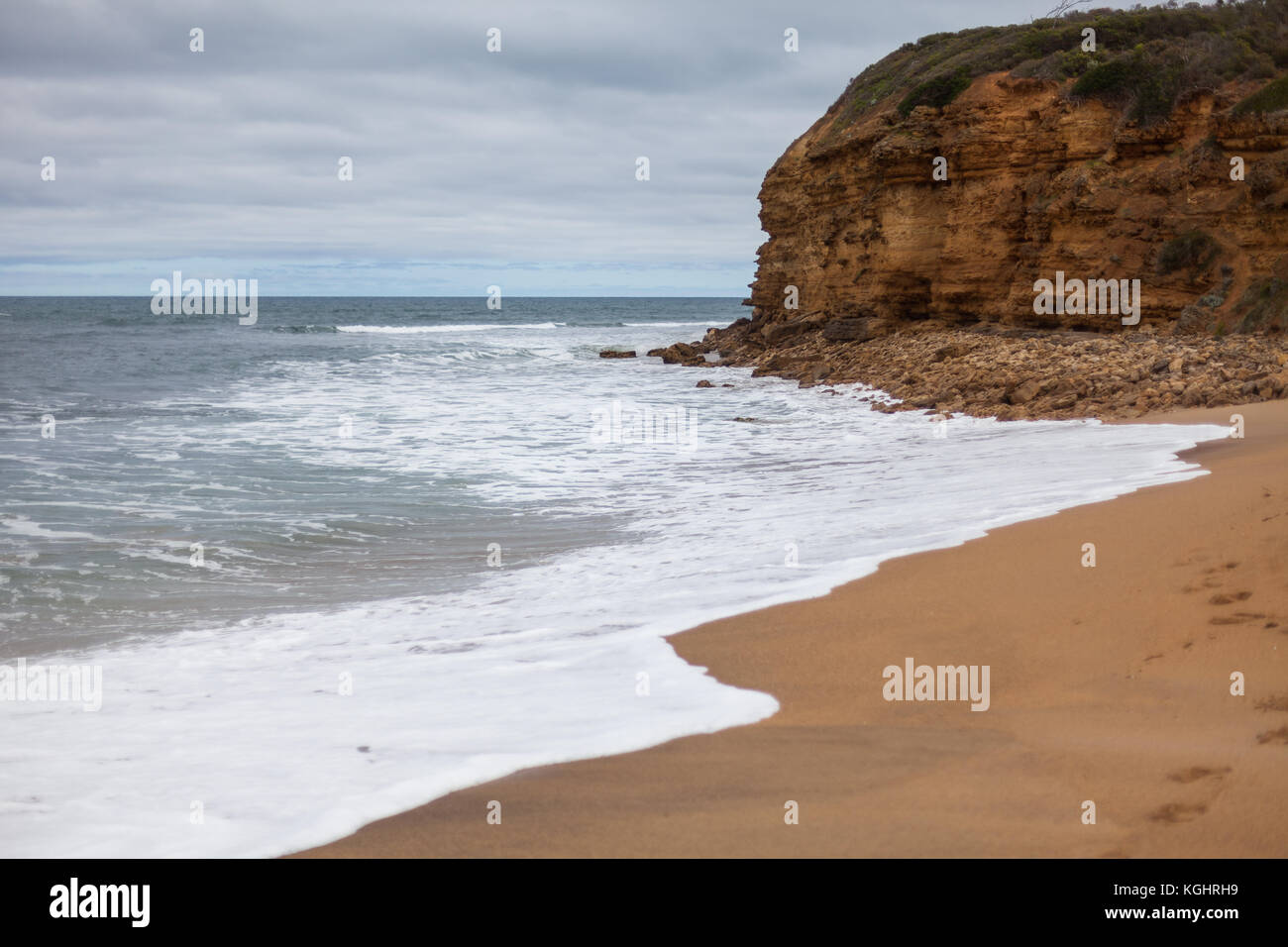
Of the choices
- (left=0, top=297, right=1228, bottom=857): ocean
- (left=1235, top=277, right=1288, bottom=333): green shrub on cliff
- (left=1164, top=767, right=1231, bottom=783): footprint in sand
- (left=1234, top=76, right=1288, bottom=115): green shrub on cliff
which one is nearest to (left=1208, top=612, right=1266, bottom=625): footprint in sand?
(left=0, top=297, right=1228, bottom=857): ocean

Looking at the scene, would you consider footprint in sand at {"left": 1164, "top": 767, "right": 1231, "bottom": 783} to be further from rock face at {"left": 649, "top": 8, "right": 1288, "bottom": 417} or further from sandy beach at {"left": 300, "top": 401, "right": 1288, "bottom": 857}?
rock face at {"left": 649, "top": 8, "right": 1288, "bottom": 417}

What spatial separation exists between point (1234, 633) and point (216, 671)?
484 centimetres

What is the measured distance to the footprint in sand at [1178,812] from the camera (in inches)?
121

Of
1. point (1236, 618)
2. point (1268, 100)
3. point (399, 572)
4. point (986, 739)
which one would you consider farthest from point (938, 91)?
point (986, 739)

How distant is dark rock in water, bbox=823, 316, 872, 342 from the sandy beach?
63.7 ft

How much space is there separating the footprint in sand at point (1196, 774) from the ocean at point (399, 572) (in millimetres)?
1393

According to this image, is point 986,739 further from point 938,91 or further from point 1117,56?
point 938,91

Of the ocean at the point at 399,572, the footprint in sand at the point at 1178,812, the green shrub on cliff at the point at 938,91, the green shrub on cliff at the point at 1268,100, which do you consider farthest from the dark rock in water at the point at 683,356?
the footprint in sand at the point at 1178,812

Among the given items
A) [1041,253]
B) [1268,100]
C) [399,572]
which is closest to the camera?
[399,572]

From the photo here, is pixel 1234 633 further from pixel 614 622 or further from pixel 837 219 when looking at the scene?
pixel 837 219

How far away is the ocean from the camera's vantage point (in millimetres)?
3992

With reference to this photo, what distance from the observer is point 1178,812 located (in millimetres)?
3107

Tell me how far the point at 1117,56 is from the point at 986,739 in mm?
21834

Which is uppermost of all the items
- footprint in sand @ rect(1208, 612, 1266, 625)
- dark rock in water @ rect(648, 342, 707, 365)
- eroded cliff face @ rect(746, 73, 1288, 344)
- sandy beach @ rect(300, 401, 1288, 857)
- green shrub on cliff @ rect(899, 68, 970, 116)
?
green shrub on cliff @ rect(899, 68, 970, 116)
